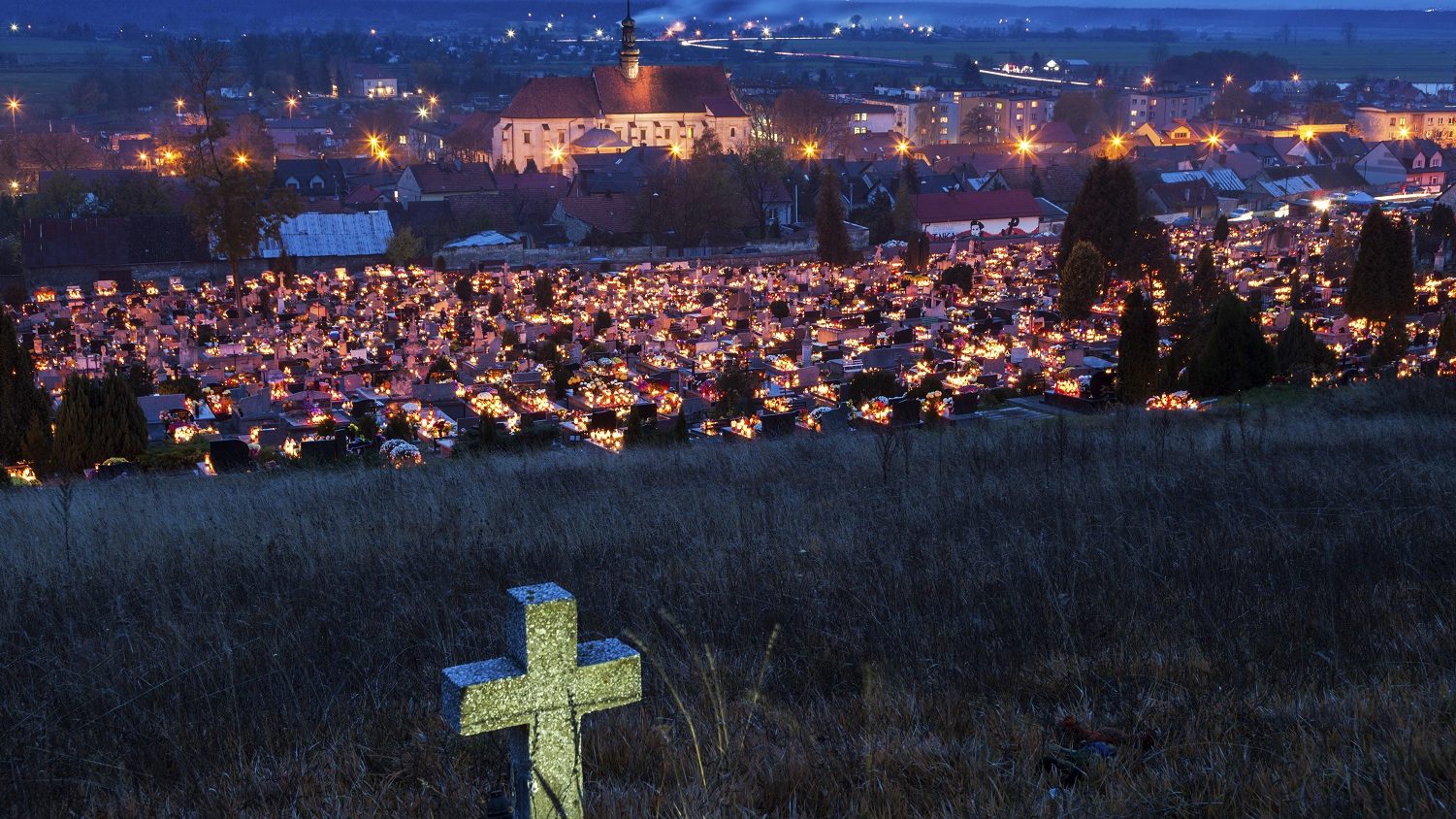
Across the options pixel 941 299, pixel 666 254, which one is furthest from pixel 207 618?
pixel 666 254

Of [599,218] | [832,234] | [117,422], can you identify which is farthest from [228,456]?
[599,218]

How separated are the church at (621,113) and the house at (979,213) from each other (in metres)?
23.1

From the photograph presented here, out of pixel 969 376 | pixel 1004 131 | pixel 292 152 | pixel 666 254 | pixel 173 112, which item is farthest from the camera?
pixel 173 112

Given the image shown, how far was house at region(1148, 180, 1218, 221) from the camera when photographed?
50344 mm

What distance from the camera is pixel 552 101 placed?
6894 cm

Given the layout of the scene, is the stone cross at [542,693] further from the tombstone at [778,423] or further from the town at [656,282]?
Answer: the tombstone at [778,423]

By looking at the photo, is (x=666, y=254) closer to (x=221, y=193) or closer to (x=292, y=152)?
(x=221, y=193)

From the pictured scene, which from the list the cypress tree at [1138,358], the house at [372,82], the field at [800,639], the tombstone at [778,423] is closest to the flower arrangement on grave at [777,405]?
the tombstone at [778,423]

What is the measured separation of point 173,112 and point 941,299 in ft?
280

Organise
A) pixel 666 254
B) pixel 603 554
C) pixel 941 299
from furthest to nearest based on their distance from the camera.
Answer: pixel 666 254, pixel 941 299, pixel 603 554

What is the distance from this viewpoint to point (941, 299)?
27.7 metres

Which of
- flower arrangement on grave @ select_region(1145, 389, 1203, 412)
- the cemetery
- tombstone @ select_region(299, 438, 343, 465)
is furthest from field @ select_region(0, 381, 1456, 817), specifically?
flower arrangement on grave @ select_region(1145, 389, 1203, 412)

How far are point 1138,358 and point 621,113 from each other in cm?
5678

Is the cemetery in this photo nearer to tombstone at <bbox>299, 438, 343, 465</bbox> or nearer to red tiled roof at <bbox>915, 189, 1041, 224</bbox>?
tombstone at <bbox>299, 438, 343, 465</bbox>
